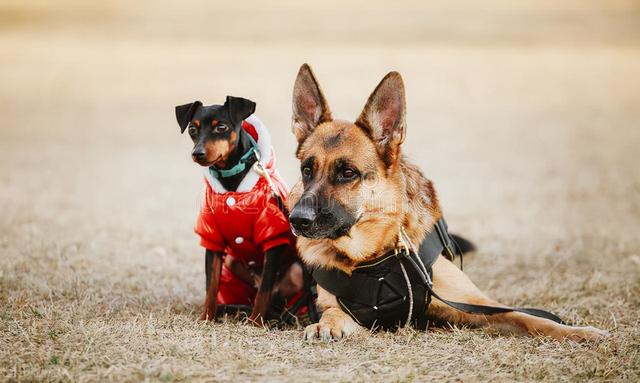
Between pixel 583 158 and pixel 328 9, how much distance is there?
26.1 metres

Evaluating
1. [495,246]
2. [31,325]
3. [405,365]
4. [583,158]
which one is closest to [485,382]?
[405,365]

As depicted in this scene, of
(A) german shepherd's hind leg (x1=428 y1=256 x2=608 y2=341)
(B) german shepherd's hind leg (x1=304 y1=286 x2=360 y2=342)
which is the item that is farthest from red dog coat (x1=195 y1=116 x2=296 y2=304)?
(A) german shepherd's hind leg (x1=428 y1=256 x2=608 y2=341)

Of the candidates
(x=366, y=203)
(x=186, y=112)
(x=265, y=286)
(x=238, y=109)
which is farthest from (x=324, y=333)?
(x=186, y=112)

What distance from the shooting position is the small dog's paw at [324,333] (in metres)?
4.40

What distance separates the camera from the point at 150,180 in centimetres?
1404

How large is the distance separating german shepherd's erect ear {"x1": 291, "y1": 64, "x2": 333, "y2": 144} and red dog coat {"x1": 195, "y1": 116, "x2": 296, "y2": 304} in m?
0.44

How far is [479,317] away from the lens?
471 centimetres

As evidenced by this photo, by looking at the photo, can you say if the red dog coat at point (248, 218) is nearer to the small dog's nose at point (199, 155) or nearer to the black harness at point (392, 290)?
the small dog's nose at point (199, 155)

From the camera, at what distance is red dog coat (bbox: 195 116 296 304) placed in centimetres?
497

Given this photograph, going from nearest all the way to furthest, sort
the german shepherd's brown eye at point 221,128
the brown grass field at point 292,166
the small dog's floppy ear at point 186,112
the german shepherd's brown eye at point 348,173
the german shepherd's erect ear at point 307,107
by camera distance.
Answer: the brown grass field at point 292,166 < the german shepherd's brown eye at point 348,173 < the german shepherd's erect ear at point 307,107 < the german shepherd's brown eye at point 221,128 < the small dog's floppy ear at point 186,112

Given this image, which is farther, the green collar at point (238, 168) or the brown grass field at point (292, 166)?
the green collar at point (238, 168)

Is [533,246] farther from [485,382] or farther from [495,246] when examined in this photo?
[485,382]

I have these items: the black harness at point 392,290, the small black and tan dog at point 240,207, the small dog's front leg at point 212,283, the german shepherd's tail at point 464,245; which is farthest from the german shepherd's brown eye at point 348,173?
the german shepherd's tail at point 464,245

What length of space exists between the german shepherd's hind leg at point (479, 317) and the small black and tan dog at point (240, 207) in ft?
3.79
